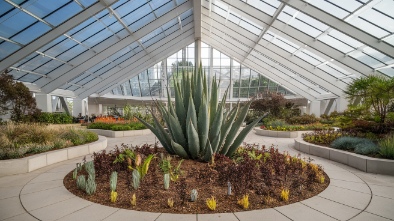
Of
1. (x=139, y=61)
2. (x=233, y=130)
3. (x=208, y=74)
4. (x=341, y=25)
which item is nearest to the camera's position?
(x=233, y=130)

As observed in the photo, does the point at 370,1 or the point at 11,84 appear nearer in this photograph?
the point at 370,1

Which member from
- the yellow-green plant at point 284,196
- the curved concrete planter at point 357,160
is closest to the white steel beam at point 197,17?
the curved concrete planter at point 357,160

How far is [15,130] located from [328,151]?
8.00 meters

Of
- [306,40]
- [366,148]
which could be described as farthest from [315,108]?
[366,148]

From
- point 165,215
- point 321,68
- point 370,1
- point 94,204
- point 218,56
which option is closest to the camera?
point 165,215

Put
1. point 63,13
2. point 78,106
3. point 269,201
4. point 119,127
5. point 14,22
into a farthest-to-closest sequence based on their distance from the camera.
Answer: point 78,106 → point 119,127 → point 63,13 → point 14,22 → point 269,201

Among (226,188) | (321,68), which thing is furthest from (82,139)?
(321,68)

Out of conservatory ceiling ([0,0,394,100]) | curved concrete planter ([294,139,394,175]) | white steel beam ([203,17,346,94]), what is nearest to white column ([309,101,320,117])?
conservatory ceiling ([0,0,394,100])

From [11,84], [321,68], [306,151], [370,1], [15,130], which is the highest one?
[370,1]

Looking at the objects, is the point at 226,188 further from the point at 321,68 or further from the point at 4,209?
the point at 321,68

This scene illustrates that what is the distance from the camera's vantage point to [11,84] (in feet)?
32.4

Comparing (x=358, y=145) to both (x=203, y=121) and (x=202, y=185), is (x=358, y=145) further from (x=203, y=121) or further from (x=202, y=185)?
(x=202, y=185)

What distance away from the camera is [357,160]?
498 centimetres

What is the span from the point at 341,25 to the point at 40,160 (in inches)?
494
